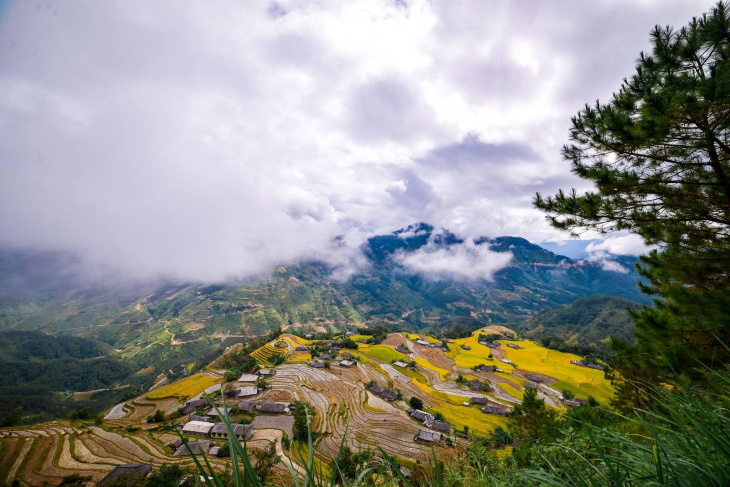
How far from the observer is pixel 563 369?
53312mm

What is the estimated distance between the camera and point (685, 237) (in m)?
7.98

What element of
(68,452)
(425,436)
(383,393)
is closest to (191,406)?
(68,452)

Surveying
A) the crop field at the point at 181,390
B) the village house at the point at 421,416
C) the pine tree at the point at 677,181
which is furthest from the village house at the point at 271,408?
the pine tree at the point at 677,181

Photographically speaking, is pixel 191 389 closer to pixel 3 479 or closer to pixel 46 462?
pixel 46 462

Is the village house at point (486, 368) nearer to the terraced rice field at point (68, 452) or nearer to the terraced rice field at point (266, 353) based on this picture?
the terraced rice field at point (266, 353)

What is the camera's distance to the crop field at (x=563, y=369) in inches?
1724

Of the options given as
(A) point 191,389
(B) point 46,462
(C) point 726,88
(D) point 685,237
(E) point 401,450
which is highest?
(C) point 726,88

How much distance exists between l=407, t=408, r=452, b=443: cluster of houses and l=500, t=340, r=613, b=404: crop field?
75.6 feet

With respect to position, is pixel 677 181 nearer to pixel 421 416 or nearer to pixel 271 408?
pixel 421 416

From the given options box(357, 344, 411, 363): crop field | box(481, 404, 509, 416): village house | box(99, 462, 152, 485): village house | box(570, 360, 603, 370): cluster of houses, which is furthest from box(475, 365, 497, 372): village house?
box(99, 462, 152, 485): village house

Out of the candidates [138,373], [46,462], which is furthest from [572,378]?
[138,373]

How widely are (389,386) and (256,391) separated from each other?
18.4 metres

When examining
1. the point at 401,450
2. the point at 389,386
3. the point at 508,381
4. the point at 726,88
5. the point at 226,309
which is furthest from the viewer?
the point at 226,309

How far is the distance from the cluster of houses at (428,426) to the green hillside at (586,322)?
9424 centimetres
